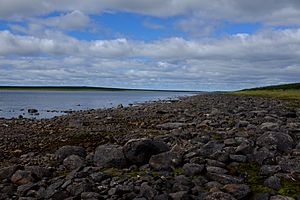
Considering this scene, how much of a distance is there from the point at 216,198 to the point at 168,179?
1649 mm

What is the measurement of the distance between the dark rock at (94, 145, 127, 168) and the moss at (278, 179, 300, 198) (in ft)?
13.9

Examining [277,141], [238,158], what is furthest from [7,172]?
[277,141]

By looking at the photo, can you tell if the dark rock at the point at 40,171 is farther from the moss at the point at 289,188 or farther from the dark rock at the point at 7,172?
the moss at the point at 289,188

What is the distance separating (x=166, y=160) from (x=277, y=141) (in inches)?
142

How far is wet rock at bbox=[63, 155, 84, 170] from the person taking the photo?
11898 millimetres

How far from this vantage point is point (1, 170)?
455 inches

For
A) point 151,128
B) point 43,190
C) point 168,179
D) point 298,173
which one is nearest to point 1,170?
point 43,190

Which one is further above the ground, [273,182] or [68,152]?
[68,152]

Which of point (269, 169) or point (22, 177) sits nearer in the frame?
point (269, 169)

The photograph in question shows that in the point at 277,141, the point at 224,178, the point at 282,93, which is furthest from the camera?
the point at 282,93

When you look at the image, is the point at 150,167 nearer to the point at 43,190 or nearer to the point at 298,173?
the point at 43,190

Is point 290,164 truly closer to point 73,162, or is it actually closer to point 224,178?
point 224,178

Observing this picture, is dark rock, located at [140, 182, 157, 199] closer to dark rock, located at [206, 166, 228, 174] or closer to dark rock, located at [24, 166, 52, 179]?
dark rock, located at [206, 166, 228, 174]

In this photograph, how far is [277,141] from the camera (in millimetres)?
12633
